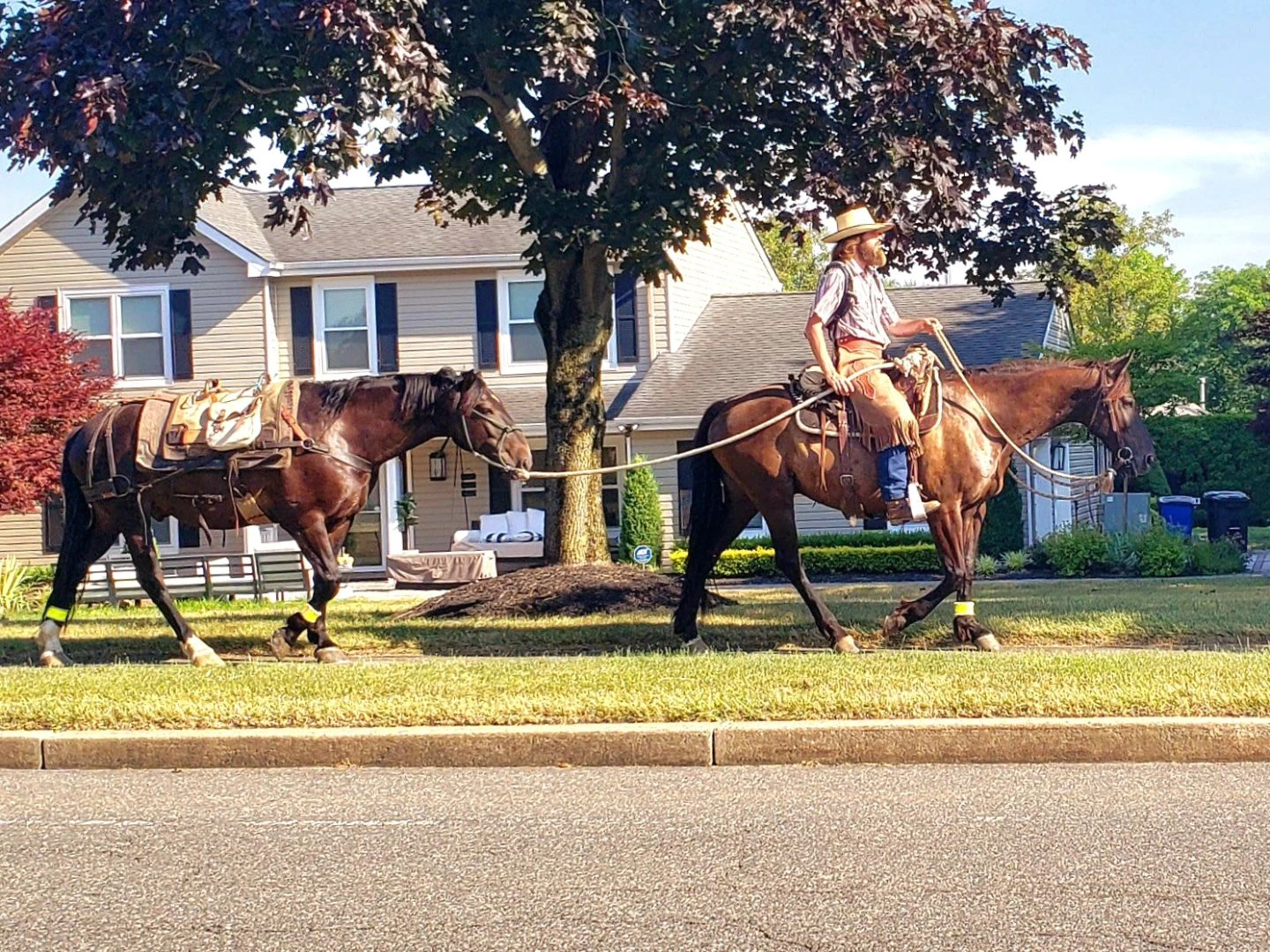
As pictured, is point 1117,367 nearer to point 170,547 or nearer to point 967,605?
point 967,605

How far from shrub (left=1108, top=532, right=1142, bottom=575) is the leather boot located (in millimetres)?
12487

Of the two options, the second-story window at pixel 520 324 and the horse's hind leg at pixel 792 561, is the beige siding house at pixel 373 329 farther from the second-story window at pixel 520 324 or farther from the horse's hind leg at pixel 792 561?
the horse's hind leg at pixel 792 561

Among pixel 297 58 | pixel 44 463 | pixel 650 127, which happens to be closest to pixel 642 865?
pixel 297 58

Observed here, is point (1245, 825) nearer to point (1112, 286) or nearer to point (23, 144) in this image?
point (23, 144)

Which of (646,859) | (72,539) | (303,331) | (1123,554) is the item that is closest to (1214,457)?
(1123,554)

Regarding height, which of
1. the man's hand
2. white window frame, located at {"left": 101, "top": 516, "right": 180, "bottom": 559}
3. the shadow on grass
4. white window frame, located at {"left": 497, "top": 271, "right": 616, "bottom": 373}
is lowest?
the shadow on grass

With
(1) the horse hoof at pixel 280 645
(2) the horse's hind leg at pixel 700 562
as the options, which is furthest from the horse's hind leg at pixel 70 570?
(2) the horse's hind leg at pixel 700 562

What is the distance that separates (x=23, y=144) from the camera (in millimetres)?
12516

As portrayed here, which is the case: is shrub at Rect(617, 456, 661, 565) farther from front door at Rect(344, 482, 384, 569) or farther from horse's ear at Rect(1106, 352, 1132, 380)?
horse's ear at Rect(1106, 352, 1132, 380)

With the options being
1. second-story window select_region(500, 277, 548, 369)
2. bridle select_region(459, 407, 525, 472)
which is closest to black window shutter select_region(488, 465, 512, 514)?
second-story window select_region(500, 277, 548, 369)

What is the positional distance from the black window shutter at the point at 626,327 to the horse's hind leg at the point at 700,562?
710 inches

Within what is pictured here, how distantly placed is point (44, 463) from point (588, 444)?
989 centimetres

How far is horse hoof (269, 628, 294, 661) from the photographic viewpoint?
1164 cm

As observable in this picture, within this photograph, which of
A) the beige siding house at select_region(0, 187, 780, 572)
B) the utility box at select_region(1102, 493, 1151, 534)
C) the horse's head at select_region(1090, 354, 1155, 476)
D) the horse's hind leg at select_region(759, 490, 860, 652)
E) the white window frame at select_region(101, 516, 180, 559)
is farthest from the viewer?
the beige siding house at select_region(0, 187, 780, 572)
